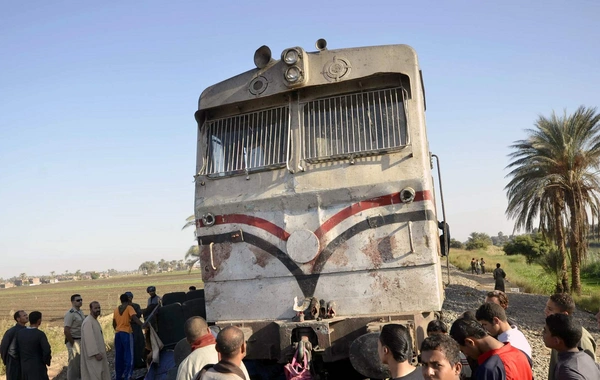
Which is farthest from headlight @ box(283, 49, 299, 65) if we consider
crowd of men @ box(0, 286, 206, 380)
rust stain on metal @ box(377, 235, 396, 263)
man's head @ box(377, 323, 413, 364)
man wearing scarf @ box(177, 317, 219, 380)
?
crowd of men @ box(0, 286, 206, 380)

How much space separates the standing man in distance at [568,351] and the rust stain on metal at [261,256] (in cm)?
305

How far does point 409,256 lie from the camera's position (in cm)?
536

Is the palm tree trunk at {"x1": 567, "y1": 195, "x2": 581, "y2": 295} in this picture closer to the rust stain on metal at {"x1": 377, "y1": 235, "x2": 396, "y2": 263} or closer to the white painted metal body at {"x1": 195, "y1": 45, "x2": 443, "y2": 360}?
the white painted metal body at {"x1": 195, "y1": 45, "x2": 443, "y2": 360}

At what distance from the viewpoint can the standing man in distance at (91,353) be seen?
7.72m

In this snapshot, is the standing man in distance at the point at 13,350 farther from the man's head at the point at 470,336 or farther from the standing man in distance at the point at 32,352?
the man's head at the point at 470,336

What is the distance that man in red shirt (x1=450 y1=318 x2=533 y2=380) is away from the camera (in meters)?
3.09

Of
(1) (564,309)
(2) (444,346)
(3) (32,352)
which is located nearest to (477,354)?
(2) (444,346)

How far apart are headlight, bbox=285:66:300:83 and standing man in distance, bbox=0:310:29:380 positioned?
16.0ft

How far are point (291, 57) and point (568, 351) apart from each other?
159 inches

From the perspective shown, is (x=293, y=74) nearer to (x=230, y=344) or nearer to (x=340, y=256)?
(x=340, y=256)

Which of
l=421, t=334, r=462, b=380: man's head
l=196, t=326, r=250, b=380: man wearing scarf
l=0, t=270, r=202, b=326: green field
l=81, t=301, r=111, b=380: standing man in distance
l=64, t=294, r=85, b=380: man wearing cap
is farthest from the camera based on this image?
l=0, t=270, r=202, b=326: green field

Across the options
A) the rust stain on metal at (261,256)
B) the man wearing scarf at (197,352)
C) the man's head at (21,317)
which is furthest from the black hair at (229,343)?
the man's head at (21,317)

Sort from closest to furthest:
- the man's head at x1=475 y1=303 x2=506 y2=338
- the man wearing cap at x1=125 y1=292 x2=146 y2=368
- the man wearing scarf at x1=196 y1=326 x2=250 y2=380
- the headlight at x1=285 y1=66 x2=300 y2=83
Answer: the man wearing scarf at x1=196 y1=326 x2=250 y2=380, the man's head at x1=475 y1=303 x2=506 y2=338, the headlight at x1=285 y1=66 x2=300 y2=83, the man wearing cap at x1=125 y1=292 x2=146 y2=368

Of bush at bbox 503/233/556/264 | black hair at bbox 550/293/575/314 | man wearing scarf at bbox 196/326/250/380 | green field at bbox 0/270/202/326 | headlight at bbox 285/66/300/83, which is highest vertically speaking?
headlight at bbox 285/66/300/83
